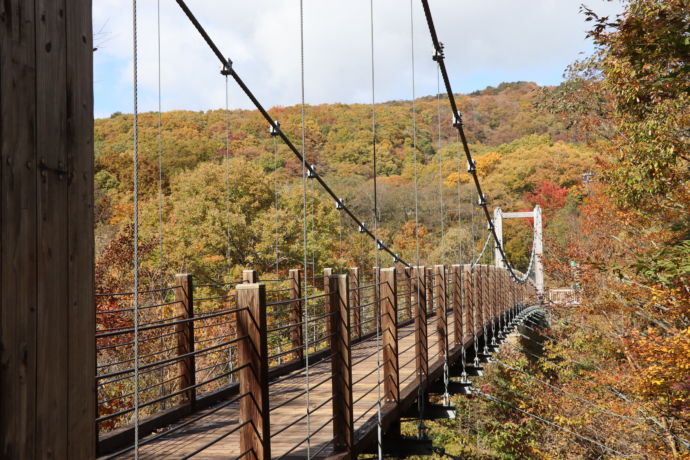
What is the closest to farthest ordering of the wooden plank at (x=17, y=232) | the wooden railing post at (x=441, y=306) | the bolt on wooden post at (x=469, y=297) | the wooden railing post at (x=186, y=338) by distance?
the wooden plank at (x=17, y=232)
the wooden railing post at (x=186, y=338)
the wooden railing post at (x=441, y=306)
the bolt on wooden post at (x=469, y=297)

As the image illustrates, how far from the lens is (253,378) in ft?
6.62

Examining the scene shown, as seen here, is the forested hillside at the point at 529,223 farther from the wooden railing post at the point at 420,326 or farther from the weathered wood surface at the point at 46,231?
the weathered wood surface at the point at 46,231

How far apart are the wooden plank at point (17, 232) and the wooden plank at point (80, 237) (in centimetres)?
8

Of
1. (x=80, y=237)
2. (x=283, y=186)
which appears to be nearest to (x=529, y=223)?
(x=283, y=186)

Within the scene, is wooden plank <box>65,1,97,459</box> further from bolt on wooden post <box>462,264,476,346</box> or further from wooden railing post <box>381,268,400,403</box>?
bolt on wooden post <box>462,264,476,346</box>

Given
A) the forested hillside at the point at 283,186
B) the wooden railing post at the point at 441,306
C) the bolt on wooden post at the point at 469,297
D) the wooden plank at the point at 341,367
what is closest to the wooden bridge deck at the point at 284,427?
the wooden plank at the point at 341,367

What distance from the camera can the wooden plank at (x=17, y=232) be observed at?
94 centimetres

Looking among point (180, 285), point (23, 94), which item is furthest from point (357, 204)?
point (23, 94)

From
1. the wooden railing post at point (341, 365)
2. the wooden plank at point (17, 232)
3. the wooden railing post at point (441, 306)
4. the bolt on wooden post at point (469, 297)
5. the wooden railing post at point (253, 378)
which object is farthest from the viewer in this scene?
the bolt on wooden post at point (469, 297)

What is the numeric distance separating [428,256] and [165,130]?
8.61 meters

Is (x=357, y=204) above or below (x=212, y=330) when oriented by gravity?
above

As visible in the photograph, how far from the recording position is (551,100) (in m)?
11.1

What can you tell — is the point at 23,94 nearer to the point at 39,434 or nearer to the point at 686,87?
the point at 39,434

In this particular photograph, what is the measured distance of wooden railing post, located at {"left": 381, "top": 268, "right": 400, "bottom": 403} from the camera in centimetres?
352
